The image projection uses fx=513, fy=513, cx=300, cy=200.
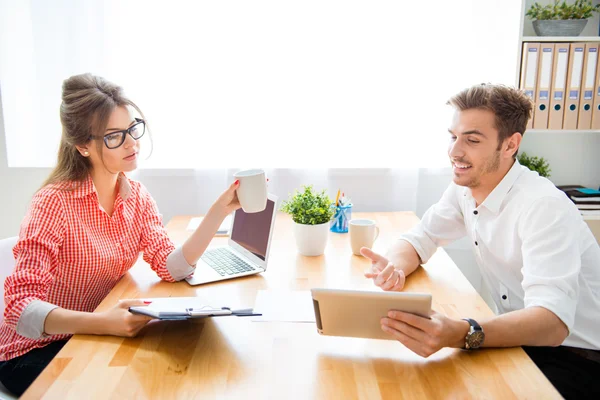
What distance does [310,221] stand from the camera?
5.90 feet

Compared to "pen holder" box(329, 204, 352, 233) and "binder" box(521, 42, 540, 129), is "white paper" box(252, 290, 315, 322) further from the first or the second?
"binder" box(521, 42, 540, 129)

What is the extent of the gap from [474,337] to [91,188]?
1156mm

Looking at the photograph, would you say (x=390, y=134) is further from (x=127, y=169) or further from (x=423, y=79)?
(x=127, y=169)

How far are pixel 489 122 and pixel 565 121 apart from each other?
109 centimetres

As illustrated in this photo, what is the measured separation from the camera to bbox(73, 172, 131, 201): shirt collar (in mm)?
1539

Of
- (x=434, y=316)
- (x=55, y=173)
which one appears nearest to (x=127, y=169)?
(x=55, y=173)

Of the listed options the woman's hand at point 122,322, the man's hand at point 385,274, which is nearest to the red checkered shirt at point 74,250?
the woman's hand at point 122,322

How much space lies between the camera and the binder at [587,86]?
238 centimetres

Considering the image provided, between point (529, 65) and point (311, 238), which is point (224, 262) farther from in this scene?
point (529, 65)

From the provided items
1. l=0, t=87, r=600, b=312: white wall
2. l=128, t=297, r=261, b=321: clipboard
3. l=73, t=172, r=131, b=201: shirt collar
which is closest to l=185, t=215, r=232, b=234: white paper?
l=0, t=87, r=600, b=312: white wall

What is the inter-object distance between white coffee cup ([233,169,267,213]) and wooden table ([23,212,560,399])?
11.3 inches

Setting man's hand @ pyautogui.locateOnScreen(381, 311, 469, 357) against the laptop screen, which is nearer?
man's hand @ pyautogui.locateOnScreen(381, 311, 469, 357)

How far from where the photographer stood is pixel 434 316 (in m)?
1.14

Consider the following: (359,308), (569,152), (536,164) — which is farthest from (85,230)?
(569,152)
